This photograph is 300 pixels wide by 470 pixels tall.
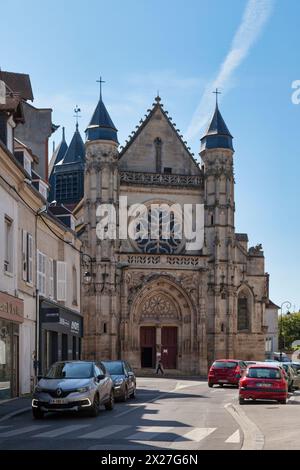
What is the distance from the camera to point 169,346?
60219 millimetres

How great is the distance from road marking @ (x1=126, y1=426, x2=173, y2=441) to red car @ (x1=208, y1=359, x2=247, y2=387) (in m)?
23.1

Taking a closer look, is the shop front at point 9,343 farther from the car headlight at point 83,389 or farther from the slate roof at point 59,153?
the slate roof at point 59,153

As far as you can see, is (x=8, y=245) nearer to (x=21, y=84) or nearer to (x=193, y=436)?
(x=21, y=84)

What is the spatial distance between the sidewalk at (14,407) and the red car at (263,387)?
6.54 meters

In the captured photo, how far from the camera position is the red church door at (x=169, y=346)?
59.9m

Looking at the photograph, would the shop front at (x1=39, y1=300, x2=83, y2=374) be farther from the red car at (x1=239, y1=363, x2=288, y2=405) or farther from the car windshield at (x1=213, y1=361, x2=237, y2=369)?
the red car at (x1=239, y1=363, x2=288, y2=405)

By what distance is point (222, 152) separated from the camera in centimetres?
6106

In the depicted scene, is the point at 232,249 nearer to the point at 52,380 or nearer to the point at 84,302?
the point at 84,302

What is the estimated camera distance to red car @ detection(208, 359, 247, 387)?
39.9 meters

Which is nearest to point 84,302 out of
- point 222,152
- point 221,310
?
point 221,310

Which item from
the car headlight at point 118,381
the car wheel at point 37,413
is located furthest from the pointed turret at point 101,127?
the car wheel at point 37,413

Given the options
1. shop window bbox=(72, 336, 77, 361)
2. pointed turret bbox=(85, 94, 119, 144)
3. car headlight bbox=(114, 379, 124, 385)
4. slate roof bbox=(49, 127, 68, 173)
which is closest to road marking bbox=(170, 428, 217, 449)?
car headlight bbox=(114, 379, 124, 385)
